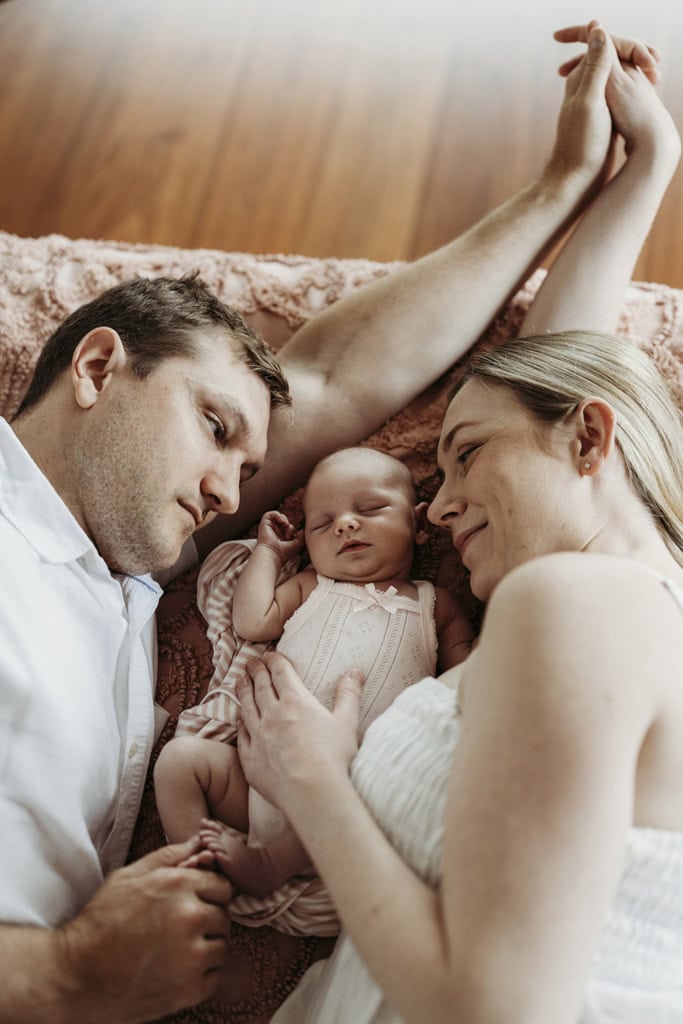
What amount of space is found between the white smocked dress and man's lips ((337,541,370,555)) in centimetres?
47

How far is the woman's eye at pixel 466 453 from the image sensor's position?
4.16ft

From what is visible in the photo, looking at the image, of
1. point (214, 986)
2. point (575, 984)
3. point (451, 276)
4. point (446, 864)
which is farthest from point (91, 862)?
point (451, 276)

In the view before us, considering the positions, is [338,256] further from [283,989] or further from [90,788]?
[283,989]

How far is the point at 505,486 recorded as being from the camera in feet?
3.84

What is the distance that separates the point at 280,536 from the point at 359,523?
0.62 ft

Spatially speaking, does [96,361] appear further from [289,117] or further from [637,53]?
[289,117]

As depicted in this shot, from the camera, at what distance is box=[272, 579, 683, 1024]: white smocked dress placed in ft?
3.05

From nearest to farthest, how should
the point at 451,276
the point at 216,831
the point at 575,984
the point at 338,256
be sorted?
1. the point at 575,984
2. the point at 216,831
3. the point at 451,276
4. the point at 338,256

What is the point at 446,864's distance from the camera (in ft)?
2.76

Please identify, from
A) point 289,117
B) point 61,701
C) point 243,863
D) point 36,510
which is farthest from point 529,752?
point 289,117

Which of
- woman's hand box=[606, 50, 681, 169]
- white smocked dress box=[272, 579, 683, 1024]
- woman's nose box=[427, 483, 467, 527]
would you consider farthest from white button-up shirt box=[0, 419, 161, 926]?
woman's hand box=[606, 50, 681, 169]

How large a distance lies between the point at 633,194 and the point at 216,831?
137cm

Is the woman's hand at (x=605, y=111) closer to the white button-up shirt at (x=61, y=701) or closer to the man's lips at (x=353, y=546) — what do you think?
the man's lips at (x=353, y=546)

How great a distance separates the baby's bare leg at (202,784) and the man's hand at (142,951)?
18 cm
